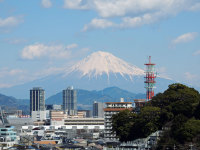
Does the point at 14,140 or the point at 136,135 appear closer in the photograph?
the point at 136,135

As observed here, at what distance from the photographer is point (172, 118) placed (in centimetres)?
8881

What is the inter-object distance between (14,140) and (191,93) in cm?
5184

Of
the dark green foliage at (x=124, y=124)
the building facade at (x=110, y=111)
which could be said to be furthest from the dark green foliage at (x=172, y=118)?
the building facade at (x=110, y=111)

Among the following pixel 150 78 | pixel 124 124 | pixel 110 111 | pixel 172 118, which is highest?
pixel 150 78

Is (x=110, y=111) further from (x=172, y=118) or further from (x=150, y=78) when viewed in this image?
(x=172, y=118)

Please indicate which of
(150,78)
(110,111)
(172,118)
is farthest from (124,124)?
(150,78)

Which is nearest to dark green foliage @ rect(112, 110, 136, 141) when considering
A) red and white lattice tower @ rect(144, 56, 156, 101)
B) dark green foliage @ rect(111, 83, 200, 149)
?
dark green foliage @ rect(111, 83, 200, 149)

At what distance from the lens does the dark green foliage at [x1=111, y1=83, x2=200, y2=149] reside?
80.0m

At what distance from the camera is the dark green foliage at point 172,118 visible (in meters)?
80.0

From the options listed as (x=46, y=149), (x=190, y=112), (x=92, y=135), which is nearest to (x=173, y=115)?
(x=190, y=112)

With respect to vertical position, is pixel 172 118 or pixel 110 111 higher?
pixel 110 111

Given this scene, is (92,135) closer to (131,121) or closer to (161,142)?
(131,121)

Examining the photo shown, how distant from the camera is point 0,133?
131625 mm

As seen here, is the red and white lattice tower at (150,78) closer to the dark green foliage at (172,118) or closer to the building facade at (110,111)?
the building facade at (110,111)
